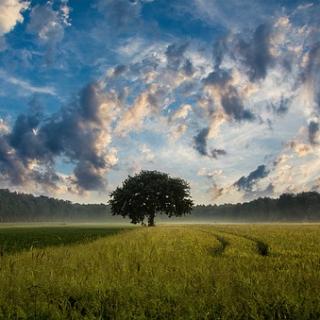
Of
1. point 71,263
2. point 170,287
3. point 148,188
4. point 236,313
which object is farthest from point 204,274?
point 148,188

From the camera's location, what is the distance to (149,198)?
92.2 m

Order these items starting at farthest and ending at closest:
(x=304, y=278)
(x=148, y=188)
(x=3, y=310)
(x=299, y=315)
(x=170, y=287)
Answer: (x=148, y=188)
(x=304, y=278)
(x=170, y=287)
(x=3, y=310)
(x=299, y=315)

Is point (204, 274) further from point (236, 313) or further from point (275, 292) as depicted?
point (236, 313)

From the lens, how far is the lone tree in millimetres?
91812

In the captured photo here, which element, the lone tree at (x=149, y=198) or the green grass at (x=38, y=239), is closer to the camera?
the green grass at (x=38, y=239)

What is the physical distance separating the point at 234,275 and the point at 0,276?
5.36 m

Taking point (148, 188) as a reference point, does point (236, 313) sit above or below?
below

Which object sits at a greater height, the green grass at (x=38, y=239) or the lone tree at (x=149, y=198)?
the lone tree at (x=149, y=198)

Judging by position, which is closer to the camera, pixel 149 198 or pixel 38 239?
pixel 38 239

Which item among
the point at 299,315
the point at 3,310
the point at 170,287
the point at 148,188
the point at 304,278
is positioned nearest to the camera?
the point at 299,315

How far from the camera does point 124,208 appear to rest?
92.4 m

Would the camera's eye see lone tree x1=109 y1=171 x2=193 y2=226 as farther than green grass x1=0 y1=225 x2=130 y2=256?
Yes

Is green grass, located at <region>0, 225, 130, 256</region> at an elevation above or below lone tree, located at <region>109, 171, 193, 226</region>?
below

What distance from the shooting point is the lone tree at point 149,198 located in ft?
301
